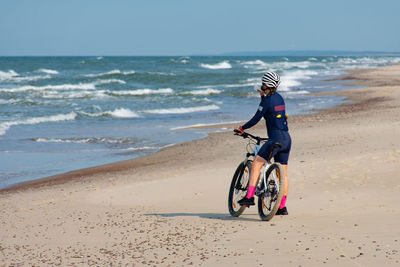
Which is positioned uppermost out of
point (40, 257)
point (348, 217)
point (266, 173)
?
point (266, 173)

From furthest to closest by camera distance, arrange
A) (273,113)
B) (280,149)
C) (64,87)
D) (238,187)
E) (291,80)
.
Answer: (291,80) → (64,87) → (238,187) → (280,149) → (273,113)

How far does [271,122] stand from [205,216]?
1557mm

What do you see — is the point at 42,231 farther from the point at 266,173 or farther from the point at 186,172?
the point at 186,172

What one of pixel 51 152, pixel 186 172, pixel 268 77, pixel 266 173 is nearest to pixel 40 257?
pixel 266 173

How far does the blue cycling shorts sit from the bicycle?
5cm

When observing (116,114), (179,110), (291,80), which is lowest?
(116,114)

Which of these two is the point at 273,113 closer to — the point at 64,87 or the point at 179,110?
the point at 179,110

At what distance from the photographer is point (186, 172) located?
1030cm

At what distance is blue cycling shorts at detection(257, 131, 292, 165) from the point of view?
20.5 feet

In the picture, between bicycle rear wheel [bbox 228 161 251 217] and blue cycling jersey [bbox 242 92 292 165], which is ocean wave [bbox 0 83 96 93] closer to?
bicycle rear wheel [bbox 228 161 251 217]

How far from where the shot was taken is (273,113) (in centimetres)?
618

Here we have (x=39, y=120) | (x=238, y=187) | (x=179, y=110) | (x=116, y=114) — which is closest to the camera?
(x=238, y=187)

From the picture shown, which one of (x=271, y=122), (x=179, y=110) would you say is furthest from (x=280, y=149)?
(x=179, y=110)

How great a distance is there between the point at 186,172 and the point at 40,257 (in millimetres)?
4997
